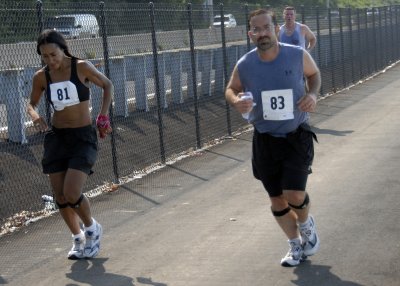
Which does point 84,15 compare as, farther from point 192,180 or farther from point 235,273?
point 235,273

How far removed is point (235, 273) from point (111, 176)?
Answer: 16.3ft

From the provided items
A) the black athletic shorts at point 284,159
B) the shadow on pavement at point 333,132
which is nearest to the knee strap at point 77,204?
the black athletic shorts at point 284,159

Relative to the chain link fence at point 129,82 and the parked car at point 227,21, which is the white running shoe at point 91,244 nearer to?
the chain link fence at point 129,82

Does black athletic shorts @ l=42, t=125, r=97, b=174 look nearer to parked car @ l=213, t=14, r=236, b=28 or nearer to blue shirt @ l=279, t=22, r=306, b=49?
blue shirt @ l=279, t=22, r=306, b=49

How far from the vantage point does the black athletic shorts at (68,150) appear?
7492 mm

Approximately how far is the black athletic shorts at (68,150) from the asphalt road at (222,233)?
2.78ft

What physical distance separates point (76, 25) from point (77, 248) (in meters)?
4.34

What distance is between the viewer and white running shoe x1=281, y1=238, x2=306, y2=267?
6906 mm

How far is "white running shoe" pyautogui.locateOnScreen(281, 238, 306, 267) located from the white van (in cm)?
497

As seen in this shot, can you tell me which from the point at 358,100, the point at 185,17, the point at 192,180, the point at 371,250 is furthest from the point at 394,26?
the point at 371,250

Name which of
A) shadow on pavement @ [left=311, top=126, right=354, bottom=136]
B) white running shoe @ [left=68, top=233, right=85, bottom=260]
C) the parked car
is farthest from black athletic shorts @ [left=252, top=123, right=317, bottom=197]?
the parked car

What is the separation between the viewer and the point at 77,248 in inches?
301

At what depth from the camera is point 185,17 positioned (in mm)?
14086

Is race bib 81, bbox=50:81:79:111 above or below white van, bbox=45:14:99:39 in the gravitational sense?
below
